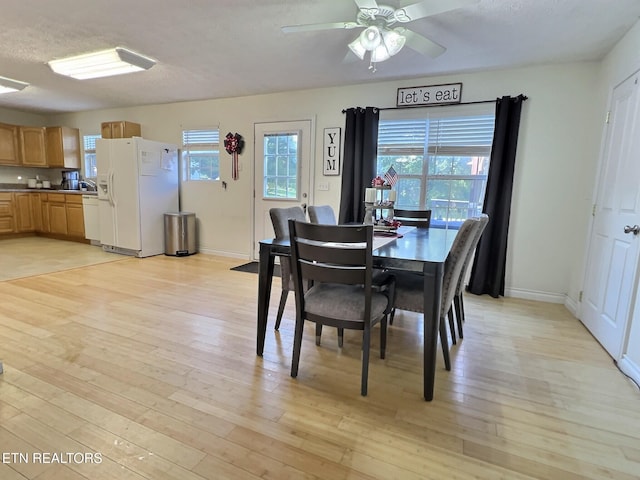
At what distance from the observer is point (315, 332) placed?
8.53 ft

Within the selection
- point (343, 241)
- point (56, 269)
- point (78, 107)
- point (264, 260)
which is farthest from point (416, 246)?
point (78, 107)

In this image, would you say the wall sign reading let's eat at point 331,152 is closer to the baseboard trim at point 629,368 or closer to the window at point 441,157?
the window at point 441,157

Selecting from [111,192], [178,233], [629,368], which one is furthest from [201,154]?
[629,368]

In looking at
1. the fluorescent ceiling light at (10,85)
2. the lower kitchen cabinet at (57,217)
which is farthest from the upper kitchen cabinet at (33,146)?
the fluorescent ceiling light at (10,85)

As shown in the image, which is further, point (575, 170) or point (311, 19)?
point (575, 170)

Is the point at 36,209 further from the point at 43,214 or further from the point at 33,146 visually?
the point at 33,146

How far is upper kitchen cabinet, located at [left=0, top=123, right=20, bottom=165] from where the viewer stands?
5984mm

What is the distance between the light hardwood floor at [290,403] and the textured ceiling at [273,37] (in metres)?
2.31

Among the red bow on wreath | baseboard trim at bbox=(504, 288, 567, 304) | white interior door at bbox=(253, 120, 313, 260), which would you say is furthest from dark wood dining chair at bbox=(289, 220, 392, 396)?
the red bow on wreath

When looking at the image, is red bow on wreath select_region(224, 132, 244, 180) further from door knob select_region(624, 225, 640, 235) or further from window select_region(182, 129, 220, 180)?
door knob select_region(624, 225, 640, 235)

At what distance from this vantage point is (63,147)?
6309mm

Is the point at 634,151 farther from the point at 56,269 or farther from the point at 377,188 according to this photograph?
the point at 56,269

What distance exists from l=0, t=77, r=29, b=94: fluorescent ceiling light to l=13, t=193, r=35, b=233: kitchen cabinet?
233 centimetres

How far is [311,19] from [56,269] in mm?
4149
